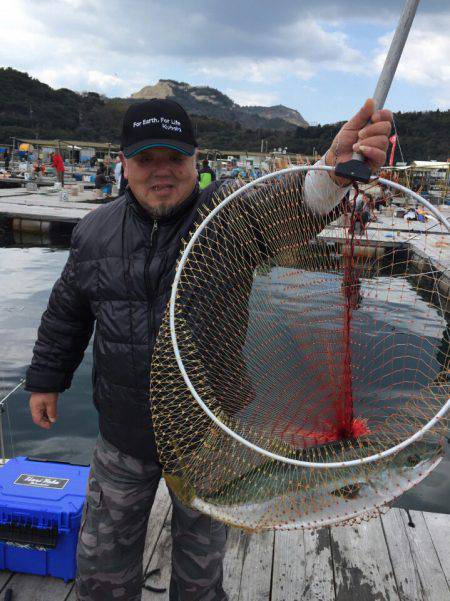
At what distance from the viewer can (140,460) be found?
2184 millimetres

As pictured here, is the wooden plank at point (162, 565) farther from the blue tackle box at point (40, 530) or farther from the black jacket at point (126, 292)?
the black jacket at point (126, 292)

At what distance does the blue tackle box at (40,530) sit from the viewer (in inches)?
103

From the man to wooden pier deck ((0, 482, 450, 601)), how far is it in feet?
1.79

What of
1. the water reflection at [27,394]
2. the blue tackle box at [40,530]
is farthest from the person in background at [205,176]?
the blue tackle box at [40,530]

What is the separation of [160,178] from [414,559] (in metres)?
2.62

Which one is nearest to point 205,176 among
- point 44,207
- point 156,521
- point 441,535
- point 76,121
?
point 44,207

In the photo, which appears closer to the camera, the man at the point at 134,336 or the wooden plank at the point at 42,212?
the man at the point at 134,336

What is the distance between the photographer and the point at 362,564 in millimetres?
2822

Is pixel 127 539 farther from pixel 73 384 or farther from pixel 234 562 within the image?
pixel 73 384

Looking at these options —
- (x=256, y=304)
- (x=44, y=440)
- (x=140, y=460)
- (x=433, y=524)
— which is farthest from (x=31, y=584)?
(x=44, y=440)

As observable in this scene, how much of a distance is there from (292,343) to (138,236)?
1314 millimetres

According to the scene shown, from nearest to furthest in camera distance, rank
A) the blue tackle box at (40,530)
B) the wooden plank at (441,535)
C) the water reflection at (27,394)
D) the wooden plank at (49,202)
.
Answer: the blue tackle box at (40,530), the wooden plank at (441,535), the water reflection at (27,394), the wooden plank at (49,202)

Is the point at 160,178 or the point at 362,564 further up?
the point at 160,178

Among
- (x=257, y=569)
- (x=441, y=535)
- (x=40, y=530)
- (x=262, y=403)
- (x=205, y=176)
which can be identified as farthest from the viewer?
(x=205, y=176)
